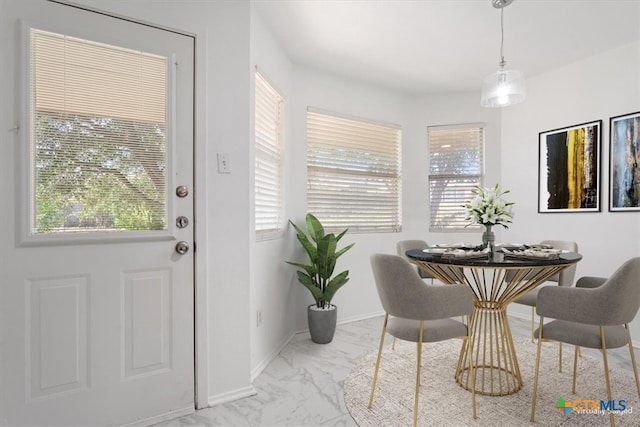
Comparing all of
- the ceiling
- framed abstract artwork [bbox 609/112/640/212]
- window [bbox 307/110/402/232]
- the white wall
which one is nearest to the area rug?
the white wall

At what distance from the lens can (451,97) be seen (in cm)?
418

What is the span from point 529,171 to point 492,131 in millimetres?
649

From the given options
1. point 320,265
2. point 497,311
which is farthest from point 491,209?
point 320,265

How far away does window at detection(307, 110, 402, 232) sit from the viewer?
3.54m

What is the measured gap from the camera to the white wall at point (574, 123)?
119 inches

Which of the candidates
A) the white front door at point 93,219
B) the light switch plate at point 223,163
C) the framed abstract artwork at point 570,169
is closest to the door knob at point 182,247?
the white front door at point 93,219

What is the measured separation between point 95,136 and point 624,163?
13.2 ft

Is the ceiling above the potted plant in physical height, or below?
above

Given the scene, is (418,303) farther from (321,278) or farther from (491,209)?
(321,278)

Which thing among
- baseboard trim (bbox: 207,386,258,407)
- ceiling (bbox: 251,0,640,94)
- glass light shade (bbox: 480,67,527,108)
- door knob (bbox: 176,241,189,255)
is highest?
ceiling (bbox: 251,0,640,94)

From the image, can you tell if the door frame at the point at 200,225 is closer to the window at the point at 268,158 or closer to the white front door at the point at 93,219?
the white front door at the point at 93,219

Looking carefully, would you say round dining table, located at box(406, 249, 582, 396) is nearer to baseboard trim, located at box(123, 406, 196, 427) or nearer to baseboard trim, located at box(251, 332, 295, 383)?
baseboard trim, located at box(251, 332, 295, 383)

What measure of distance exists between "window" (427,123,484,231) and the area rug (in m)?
1.78

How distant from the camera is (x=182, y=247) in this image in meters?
1.92
